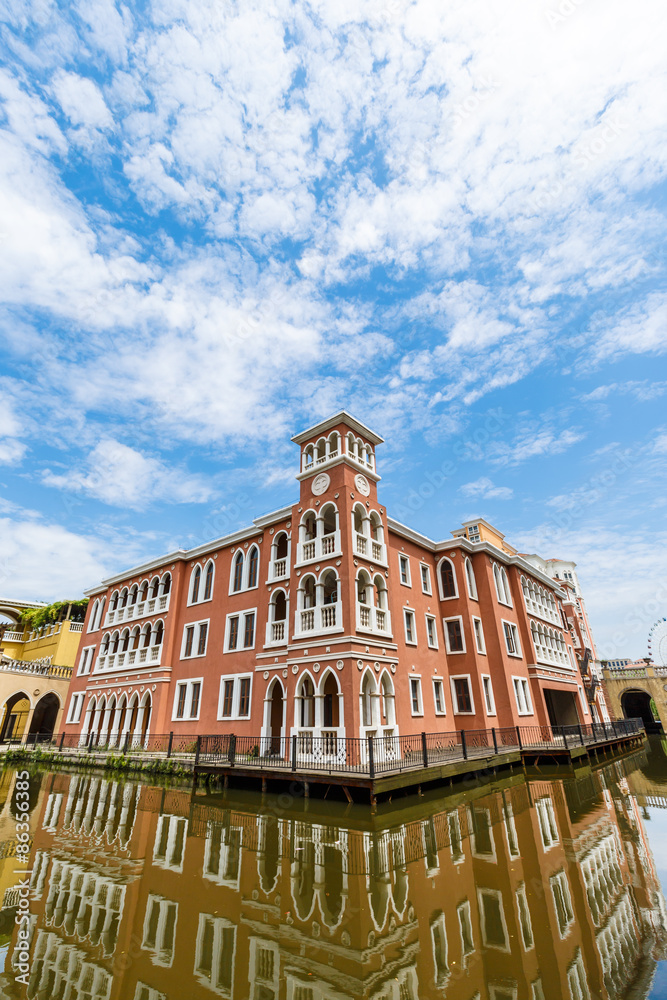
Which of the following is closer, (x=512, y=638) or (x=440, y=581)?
(x=440, y=581)

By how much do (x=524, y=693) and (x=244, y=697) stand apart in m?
15.1

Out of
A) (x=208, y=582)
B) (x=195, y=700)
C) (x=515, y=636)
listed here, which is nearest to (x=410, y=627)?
(x=515, y=636)

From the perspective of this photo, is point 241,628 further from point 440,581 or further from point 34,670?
point 34,670

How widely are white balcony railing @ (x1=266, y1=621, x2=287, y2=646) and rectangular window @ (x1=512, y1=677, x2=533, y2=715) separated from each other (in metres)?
12.7

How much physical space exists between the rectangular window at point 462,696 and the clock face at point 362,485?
1091 centimetres

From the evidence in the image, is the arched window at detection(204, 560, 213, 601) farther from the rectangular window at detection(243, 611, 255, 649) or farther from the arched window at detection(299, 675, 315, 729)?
the arched window at detection(299, 675, 315, 729)

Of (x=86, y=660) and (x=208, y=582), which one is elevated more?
(x=208, y=582)

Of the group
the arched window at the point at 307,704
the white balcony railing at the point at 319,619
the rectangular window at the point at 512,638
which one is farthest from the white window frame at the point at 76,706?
the rectangular window at the point at 512,638

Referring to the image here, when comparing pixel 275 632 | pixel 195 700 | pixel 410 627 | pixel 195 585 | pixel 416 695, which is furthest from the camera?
pixel 195 585

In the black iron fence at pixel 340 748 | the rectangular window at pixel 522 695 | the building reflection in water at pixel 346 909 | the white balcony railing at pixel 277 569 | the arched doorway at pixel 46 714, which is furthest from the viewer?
the arched doorway at pixel 46 714

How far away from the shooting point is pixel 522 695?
25641 mm

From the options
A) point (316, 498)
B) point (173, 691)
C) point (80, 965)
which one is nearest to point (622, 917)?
point (80, 965)

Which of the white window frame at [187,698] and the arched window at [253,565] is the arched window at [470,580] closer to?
the arched window at [253,565]

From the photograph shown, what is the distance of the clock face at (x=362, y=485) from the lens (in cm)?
Result: 2005
